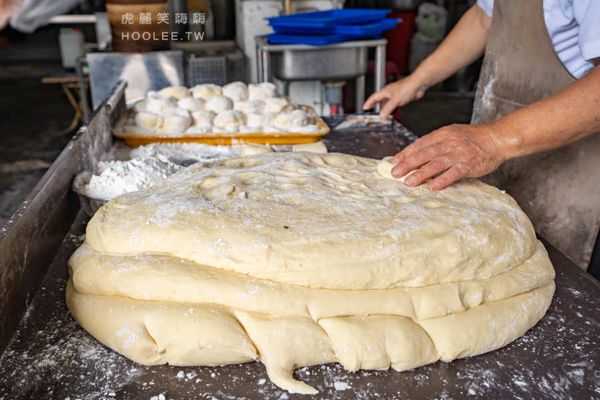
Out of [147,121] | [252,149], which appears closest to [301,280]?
[252,149]

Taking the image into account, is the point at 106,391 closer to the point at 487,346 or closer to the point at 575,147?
the point at 487,346

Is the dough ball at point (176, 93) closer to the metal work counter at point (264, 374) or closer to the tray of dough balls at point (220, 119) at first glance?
the tray of dough balls at point (220, 119)

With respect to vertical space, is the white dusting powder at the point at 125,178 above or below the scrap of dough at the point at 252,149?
above

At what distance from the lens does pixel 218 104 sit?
101 inches

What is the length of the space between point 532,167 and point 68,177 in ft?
5.34

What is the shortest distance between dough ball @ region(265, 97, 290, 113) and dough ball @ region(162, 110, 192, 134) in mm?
384

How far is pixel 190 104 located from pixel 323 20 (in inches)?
46.4

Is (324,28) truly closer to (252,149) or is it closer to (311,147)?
(311,147)

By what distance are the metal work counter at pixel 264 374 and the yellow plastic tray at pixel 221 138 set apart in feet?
3.73

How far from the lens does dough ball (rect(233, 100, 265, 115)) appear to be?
8.44 feet

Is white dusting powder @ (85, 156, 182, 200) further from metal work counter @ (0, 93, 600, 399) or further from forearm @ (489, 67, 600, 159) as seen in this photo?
forearm @ (489, 67, 600, 159)

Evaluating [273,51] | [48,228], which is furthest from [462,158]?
[273,51]

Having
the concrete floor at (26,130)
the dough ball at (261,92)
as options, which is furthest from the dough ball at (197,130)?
the concrete floor at (26,130)

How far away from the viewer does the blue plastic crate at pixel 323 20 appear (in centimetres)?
328
